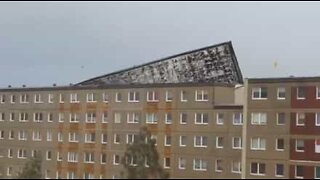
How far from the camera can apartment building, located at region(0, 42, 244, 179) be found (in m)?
72.4

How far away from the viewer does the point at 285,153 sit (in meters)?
67.6

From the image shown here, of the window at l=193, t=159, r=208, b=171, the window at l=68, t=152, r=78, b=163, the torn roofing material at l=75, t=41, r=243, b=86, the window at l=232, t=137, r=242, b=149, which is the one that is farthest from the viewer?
the torn roofing material at l=75, t=41, r=243, b=86

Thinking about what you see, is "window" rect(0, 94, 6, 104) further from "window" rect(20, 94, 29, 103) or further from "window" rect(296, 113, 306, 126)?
"window" rect(296, 113, 306, 126)

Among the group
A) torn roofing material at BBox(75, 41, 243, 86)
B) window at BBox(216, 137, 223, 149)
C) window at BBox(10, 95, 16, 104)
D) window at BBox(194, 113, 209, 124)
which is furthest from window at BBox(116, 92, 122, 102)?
window at BBox(10, 95, 16, 104)

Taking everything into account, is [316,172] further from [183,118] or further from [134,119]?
[134,119]

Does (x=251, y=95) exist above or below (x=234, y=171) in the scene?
above

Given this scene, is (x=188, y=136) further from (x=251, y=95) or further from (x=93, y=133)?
(x=93, y=133)

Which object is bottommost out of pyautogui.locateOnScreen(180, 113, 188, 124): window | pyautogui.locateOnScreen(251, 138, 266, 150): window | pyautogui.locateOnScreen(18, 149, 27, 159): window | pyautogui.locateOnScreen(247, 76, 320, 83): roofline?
pyautogui.locateOnScreen(18, 149, 27, 159): window

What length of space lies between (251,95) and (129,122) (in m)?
15.6

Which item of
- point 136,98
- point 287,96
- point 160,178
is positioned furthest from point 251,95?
point 160,178

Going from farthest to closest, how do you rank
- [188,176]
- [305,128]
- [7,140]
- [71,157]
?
[7,140], [71,157], [188,176], [305,128]

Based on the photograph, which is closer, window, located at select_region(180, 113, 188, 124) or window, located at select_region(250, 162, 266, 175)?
window, located at select_region(250, 162, 266, 175)

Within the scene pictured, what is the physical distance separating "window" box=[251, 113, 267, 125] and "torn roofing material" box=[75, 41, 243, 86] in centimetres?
2698

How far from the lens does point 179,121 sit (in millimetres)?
75062
